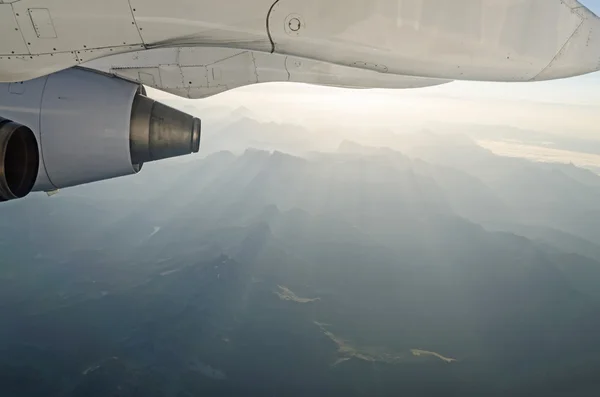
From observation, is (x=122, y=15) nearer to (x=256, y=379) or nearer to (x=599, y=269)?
(x=256, y=379)

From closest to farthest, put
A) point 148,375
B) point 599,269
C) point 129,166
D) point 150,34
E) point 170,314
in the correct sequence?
point 150,34
point 129,166
point 148,375
point 170,314
point 599,269

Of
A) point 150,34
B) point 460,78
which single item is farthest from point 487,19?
point 150,34

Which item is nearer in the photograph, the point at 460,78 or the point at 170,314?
the point at 460,78

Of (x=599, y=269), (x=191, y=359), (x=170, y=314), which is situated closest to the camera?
(x=191, y=359)

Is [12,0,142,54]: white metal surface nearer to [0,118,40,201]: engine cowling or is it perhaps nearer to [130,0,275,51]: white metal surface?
[130,0,275,51]: white metal surface

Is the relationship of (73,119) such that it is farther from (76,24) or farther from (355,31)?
(355,31)

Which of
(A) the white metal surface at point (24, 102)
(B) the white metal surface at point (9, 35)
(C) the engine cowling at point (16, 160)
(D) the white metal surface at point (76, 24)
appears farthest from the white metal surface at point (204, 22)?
(A) the white metal surface at point (24, 102)

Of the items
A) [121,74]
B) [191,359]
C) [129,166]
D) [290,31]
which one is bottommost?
[191,359]
